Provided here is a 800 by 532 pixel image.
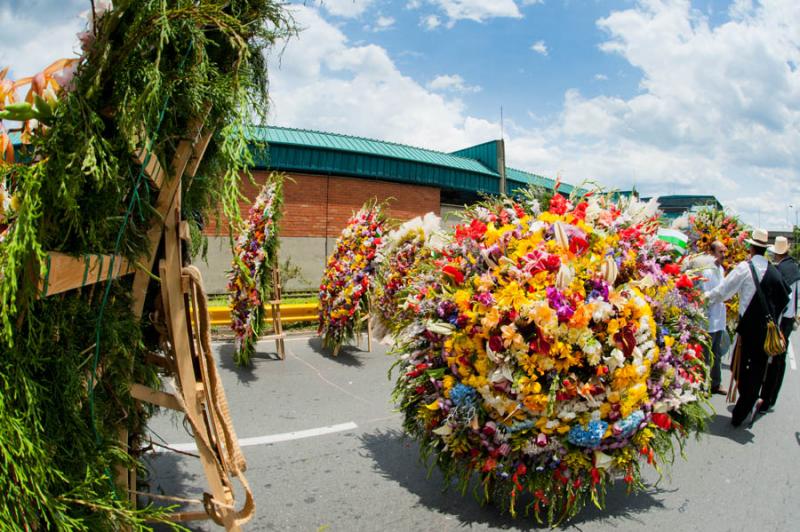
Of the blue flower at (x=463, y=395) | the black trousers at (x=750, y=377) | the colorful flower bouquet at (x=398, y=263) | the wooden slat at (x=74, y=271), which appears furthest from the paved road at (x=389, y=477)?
the colorful flower bouquet at (x=398, y=263)

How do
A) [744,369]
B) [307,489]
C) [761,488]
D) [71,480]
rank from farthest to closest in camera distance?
[744,369] < [761,488] < [307,489] < [71,480]

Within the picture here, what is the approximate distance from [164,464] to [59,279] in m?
3.07

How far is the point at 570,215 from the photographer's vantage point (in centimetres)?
371

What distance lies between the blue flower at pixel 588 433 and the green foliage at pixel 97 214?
2268 mm

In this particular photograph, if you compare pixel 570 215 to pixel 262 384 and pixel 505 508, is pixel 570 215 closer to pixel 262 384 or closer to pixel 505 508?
pixel 505 508

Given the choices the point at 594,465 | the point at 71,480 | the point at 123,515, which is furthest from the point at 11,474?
the point at 594,465

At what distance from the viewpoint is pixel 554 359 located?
317cm

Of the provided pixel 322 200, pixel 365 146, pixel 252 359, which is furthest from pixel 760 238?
pixel 365 146

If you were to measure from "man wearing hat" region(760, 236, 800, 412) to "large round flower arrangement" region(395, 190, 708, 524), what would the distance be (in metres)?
3.15

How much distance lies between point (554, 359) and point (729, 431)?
388 centimetres

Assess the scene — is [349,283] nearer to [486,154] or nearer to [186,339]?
[186,339]

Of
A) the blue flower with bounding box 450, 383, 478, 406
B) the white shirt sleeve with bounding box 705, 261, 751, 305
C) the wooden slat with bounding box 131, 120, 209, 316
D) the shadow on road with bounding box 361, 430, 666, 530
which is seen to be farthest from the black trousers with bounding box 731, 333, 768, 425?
the wooden slat with bounding box 131, 120, 209, 316

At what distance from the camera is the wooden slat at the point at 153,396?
2219 millimetres

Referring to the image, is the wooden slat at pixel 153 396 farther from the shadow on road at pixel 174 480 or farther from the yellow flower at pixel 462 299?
the yellow flower at pixel 462 299
